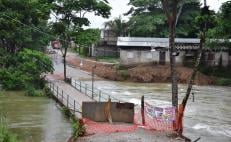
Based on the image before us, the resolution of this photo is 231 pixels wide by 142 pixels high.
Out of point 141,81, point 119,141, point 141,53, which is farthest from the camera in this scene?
point 141,53

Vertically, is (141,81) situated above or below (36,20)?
below

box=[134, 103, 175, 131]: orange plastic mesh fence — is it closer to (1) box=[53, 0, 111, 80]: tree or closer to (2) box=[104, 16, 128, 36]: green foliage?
(1) box=[53, 0, 111, 80]: tree

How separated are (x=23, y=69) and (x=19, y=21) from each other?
4346mm

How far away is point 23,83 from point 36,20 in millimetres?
8467

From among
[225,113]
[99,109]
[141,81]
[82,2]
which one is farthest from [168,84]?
[99,109]

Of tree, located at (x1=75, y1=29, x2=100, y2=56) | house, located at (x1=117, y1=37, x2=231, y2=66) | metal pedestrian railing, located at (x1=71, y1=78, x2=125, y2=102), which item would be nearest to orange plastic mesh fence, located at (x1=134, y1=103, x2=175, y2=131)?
metal pedestrian railing, located at (x1=71, y1=78, x2=125, y2=102)

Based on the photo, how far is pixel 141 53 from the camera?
6400cm

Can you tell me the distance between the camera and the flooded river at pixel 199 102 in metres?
27.5

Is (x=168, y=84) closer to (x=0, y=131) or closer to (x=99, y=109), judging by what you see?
(x=99, y=109)

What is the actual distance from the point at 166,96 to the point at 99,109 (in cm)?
1788

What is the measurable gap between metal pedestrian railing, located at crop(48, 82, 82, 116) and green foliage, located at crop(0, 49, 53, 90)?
1.70m

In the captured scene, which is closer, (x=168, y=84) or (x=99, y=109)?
(x=99, y=109)

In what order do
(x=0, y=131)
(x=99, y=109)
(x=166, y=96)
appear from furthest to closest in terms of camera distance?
(x=166, y=96)
(x=99, y=109)
(x=0, y=131)

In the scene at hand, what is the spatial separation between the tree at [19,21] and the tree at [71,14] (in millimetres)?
1544
